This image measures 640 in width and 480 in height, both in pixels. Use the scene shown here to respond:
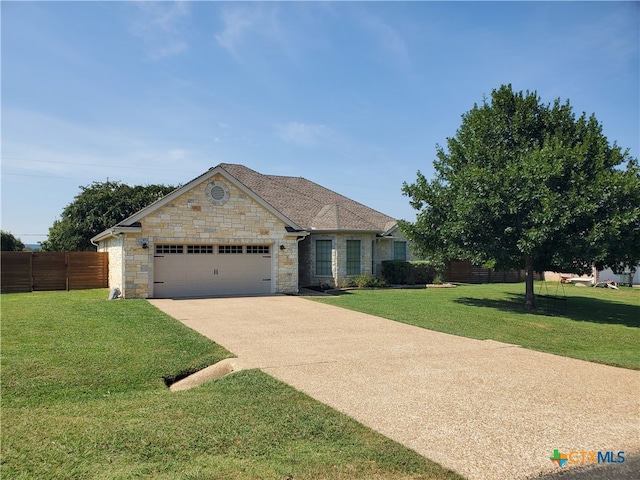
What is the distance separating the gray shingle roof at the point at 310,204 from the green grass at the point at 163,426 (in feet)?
50.7

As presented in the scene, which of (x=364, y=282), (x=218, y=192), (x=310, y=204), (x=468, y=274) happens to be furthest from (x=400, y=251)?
(x=218, y=192)

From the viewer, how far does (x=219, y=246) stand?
18750 mm

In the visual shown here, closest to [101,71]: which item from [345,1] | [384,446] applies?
[345,1]

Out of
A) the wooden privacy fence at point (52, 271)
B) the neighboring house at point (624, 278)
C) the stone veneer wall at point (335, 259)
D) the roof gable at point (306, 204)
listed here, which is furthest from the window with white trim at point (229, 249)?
the neighboring house at point (624, 278)

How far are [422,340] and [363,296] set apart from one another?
30.0 ft

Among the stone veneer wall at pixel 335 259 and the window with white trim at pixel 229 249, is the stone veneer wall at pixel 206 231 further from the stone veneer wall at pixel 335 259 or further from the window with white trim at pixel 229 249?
the stone veneer wall at pixel 335 259

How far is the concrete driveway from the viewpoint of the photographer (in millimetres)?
4262

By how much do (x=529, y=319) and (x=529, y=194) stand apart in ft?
12.5

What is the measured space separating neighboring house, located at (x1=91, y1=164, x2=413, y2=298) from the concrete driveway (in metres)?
7.51

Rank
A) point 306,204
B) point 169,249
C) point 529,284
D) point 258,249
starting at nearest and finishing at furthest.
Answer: point 529,284
point 169,249
point 258,249
point 306,204

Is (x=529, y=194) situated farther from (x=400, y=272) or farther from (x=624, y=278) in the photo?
(x=624, y=278)

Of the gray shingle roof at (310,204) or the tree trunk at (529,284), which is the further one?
the gray shingle roof at (310,204)

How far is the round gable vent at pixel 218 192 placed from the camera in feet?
59.7

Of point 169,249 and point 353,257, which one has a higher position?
point 169,249
